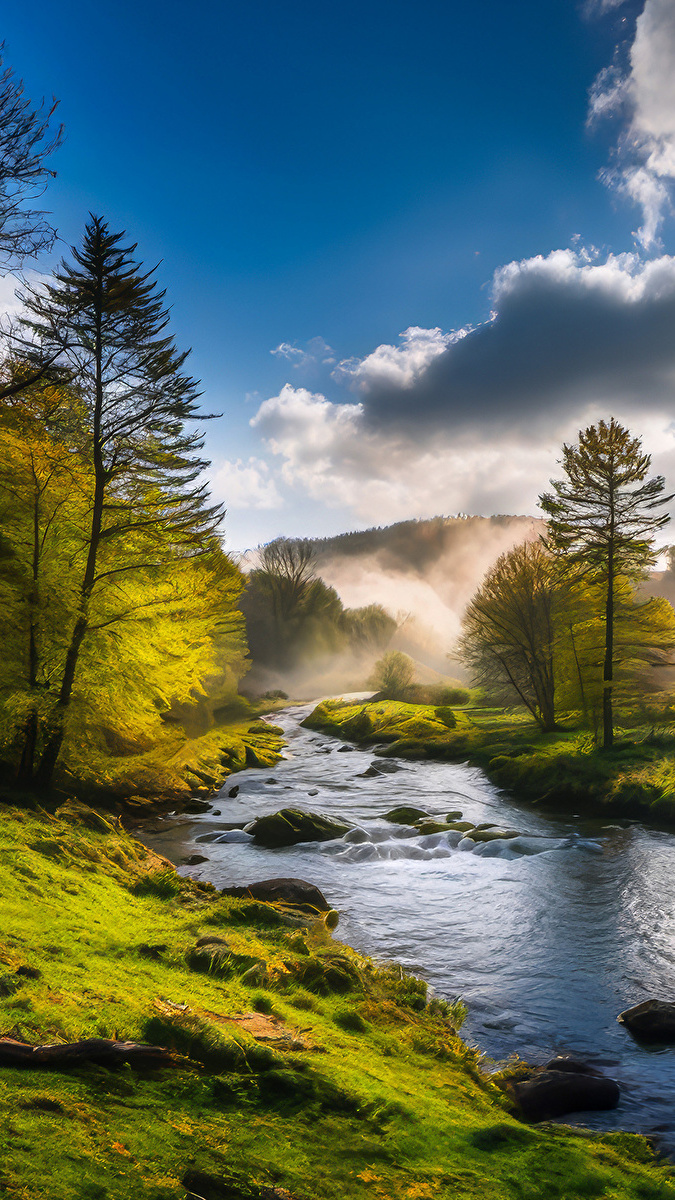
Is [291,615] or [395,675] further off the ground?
[291,615]

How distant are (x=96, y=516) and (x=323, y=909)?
9126 mm

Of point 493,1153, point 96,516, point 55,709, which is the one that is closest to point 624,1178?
point 493,1153

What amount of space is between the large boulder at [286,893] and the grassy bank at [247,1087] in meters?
2.22

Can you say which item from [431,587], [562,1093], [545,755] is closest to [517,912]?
[562,1093]

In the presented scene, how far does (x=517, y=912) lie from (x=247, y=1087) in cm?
781

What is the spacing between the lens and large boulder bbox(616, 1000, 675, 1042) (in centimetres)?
634

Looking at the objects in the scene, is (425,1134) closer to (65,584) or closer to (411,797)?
(65,584)

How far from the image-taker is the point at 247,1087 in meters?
3.73

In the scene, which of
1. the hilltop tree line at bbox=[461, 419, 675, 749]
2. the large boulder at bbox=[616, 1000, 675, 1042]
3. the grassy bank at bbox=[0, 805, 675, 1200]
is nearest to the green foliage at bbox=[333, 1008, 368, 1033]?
the grassy bank at bbox=[0, 805, 675, 1200]

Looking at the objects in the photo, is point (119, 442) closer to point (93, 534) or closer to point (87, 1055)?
point (93, 534)

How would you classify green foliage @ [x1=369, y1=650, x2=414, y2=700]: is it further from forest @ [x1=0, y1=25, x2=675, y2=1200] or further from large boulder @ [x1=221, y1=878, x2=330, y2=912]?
large boulder @ [x1=221, y1=878, x2=330, y2=912]

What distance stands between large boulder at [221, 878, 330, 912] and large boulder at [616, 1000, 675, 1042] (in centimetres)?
448

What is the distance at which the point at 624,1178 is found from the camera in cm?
374

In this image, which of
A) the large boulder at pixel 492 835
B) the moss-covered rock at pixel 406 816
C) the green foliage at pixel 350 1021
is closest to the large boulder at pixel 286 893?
the green foliage at pixel 350 1021
